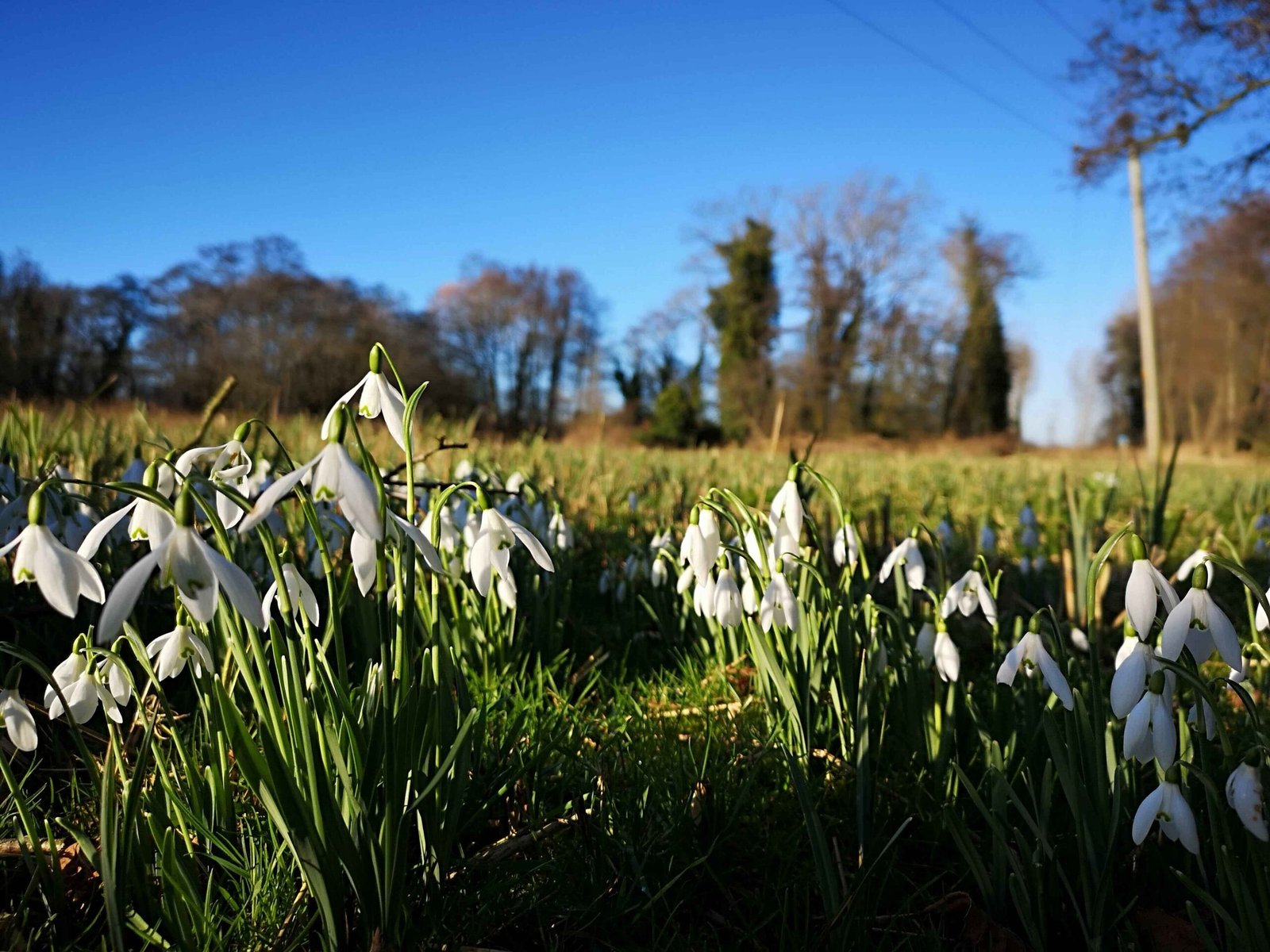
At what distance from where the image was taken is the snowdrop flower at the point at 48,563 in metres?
0.96

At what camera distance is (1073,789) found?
123 cm

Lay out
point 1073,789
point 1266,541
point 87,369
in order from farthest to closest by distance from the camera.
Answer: point 87,369
point 1266,541
point 1073,789

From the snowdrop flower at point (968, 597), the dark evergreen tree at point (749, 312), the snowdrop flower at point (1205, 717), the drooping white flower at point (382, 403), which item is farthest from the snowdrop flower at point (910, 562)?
the dark evergreen tree at point (749, 312)

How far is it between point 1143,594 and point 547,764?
1.23m

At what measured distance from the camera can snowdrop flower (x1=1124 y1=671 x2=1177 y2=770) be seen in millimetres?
1092

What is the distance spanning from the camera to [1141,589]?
3.69 feet

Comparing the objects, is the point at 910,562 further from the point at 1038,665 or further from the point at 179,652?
the point at 179,652

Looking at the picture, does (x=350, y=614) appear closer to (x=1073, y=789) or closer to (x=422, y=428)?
(x=1073, y=789)

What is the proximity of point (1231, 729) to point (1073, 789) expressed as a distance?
4.08ft

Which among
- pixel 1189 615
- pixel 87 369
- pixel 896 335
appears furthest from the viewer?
pixel 896 335

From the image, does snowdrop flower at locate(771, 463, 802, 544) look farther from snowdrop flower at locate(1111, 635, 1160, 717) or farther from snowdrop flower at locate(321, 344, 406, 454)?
snowdrop flower at locate(321, 344, 406, 454)

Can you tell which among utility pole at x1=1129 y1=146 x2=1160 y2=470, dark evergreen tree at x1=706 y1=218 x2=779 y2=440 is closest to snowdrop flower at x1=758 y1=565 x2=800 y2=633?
utility pole at x1=1129 y1=146 x2=1160 y2=470

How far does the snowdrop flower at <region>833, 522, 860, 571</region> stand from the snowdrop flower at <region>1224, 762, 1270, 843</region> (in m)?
0.72

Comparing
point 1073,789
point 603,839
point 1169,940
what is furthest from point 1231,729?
point 603,839
